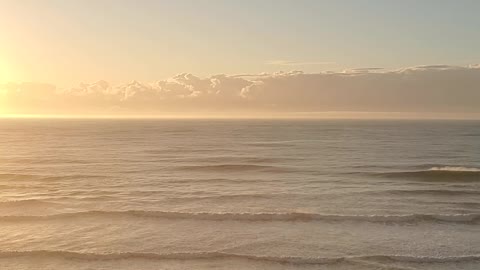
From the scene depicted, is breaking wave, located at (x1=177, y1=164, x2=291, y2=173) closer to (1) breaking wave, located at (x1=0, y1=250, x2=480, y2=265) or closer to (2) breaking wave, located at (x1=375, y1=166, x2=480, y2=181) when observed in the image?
(2) breaking wave, located at (x1=375, y1=166, x2=480, y2=181)

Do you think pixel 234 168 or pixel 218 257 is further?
pixel 234 168

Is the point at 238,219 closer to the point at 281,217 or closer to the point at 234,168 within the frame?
the point at 281,217

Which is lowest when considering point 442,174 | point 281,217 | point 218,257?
point 442,174

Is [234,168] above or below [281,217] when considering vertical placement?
below

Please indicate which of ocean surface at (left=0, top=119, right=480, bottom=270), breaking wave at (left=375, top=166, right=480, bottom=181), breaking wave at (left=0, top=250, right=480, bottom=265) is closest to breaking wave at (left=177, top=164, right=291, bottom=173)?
ocean surface at (left=0, top=119, right=480, bottom=270)

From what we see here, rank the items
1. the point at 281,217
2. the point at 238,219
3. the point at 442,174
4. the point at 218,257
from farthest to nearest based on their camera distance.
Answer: the point at 442,174, the point at 281,217, the point at 238,219, the point at 218,257

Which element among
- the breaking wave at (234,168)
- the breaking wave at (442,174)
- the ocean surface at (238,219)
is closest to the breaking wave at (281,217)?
the ocean surface at (238,219)

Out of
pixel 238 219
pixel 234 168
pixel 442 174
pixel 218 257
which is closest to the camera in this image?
pixel 218 257

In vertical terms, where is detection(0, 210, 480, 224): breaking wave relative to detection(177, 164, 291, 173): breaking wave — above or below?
above

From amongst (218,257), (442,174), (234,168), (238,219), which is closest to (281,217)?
(238,219)

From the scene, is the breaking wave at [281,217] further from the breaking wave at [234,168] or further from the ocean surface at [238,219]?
the breaking wave at [234,168]

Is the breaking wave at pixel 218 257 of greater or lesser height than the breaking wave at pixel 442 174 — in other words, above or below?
above

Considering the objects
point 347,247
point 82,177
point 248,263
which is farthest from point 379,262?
point 82,177

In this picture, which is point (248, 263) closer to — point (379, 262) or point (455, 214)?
point (379, 262)
